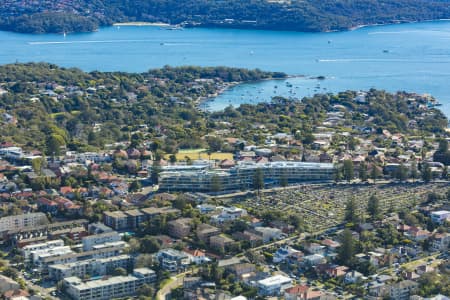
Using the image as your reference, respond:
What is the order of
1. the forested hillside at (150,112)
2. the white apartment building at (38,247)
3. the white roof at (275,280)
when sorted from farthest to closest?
the forested hillside at (150,112)
the white apartment building at (38,247)
the white roof at (275,280)

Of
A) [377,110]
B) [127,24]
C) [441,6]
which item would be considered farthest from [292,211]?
[441,6]

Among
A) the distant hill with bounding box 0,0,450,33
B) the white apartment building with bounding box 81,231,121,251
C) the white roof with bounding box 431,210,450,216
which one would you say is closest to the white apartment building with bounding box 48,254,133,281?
the white apartment building with bounding box 81,231,121,251

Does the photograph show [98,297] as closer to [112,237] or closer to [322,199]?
[112,237]

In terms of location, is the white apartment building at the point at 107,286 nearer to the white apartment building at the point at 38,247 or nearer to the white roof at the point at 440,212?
the white apartment building at the point at 38,247

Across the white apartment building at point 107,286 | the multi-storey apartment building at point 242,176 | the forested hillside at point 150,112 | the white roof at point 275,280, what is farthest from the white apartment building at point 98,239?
the forested hillside at point 150,112

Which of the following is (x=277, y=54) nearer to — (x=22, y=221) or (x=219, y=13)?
(x=219, y=13)

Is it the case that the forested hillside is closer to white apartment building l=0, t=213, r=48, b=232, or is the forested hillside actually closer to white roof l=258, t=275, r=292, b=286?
white apartment building l=0, t=213, r=48, b=232

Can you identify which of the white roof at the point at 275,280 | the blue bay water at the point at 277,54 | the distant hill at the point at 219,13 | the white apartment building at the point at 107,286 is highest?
the distant hill at the point at 219,13
